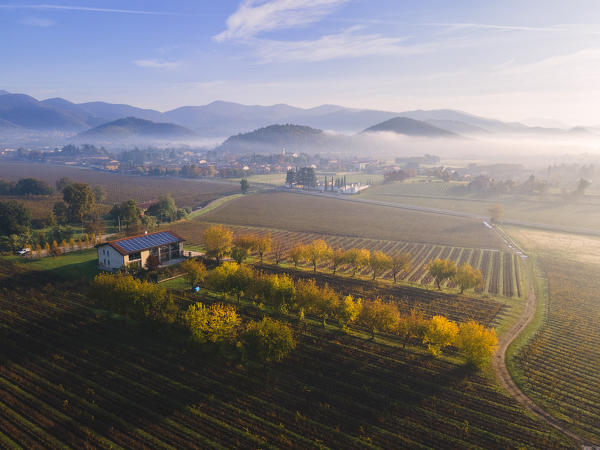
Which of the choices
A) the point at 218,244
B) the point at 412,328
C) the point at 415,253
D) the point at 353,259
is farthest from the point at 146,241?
the point at 415,253

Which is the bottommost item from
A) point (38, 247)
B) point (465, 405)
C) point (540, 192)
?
point (465, 405)

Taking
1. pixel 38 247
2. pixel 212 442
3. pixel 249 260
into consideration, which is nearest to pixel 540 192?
pixel 249 260

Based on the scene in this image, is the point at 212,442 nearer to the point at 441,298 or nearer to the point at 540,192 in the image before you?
the point at 441,298

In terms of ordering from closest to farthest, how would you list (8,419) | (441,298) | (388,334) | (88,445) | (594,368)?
(88,445) → (8,419) → (594,368) → (388,334) → (441,298)

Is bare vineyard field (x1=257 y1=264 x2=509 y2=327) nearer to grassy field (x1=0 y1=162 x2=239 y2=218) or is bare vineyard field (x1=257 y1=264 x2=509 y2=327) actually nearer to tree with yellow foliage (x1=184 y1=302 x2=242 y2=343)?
tree with yellow foliage (x1=184 y1=302 x2=242 y2=343)

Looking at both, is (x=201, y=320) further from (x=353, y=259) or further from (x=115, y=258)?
(x=353, y=259)
